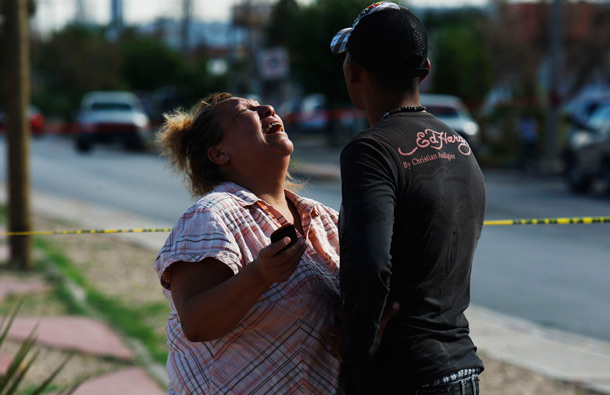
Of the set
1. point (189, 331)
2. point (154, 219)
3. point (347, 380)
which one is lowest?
point (154, 219)

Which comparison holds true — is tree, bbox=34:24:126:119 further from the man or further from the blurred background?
the man

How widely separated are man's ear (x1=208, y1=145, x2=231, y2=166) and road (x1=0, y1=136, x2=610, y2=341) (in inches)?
15.1

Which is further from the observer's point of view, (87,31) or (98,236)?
(87,31)

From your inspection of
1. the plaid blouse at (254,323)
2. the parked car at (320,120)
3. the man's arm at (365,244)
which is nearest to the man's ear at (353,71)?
the man's arm at (365,244)

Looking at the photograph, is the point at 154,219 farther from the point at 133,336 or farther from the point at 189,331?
the point at 189,331

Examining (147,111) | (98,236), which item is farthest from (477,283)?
(147,111)

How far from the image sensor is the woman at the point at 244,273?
2189mm

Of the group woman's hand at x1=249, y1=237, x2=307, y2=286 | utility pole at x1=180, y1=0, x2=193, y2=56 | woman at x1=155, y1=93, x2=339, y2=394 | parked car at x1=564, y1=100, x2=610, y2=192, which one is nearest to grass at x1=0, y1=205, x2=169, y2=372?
woman at x1=155, y1=93, x2=339, y2=394

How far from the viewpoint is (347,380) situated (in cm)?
232

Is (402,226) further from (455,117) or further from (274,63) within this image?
(455,117)

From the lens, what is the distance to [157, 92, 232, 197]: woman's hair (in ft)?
8.34

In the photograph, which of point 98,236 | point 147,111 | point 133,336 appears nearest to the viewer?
point 133,336

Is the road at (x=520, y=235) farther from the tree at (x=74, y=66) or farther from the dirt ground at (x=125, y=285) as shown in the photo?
the tree at (x=74, y=66)

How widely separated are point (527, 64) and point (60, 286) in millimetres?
27183
